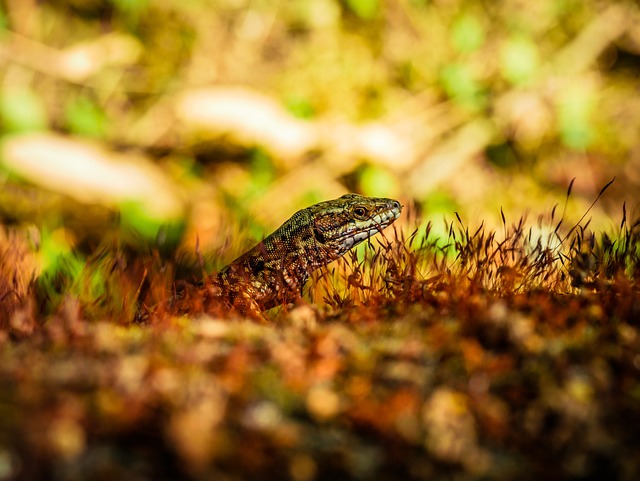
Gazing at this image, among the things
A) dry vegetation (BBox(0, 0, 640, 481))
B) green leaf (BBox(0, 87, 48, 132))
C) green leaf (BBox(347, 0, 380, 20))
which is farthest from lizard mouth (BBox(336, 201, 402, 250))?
green leaf (BBox(347, 0, 380, 20))

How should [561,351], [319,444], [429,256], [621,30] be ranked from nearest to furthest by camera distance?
[319,444] → [561,351] → [429,256] → [621,30]

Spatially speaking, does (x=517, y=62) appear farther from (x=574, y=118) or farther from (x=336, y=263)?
(x=336, y=263)

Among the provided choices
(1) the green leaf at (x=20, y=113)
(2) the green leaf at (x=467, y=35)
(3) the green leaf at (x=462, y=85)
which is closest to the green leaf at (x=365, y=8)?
(2) the green leaf at (x=467, y=35)

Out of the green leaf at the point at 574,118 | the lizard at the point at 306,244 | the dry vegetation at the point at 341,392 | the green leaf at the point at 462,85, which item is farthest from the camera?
the green leaf at the point at 462,85

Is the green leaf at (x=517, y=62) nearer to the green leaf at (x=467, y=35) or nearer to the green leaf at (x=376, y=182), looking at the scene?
the green leaf at (x=467, y=35)

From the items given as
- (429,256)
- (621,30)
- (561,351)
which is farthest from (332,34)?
(561,351)

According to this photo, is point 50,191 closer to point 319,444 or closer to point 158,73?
point 158,73
